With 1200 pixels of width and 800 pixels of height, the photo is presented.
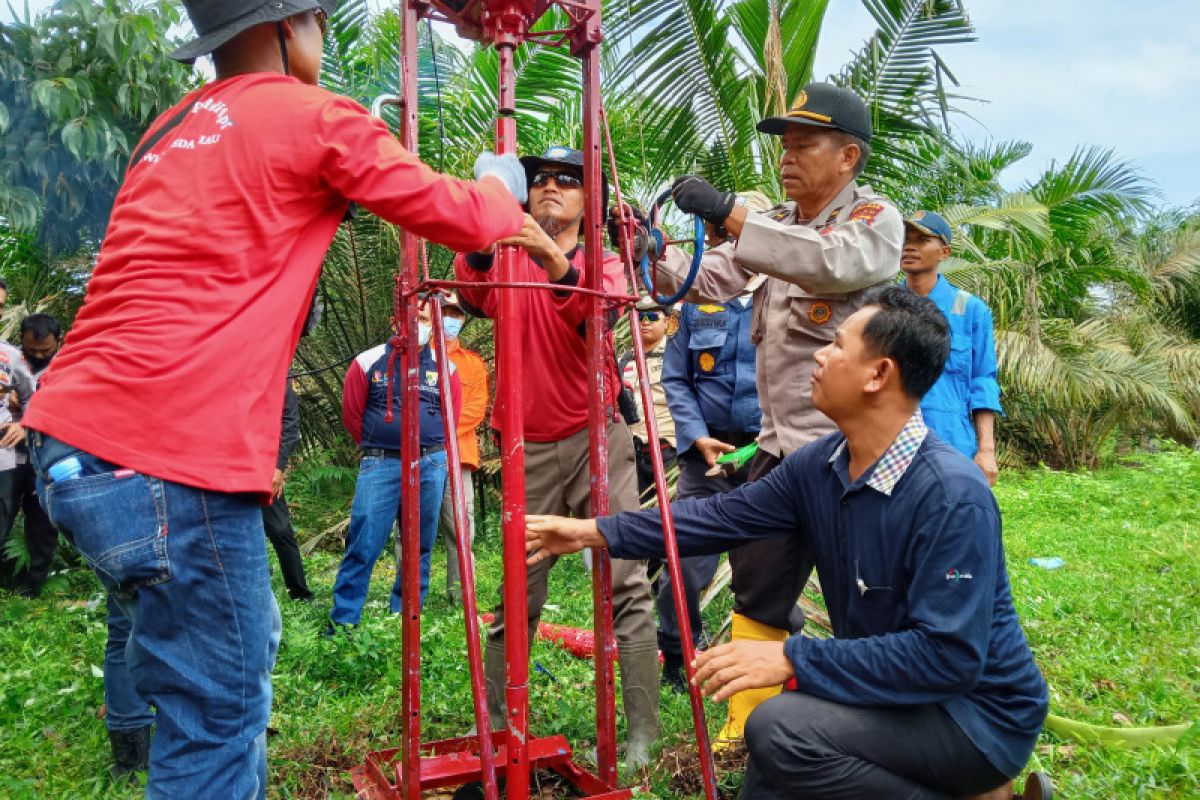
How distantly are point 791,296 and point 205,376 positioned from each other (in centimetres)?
185

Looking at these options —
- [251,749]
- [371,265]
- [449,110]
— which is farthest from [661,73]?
[251,749]

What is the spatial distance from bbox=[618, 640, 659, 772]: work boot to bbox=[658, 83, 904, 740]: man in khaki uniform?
27 centimetres

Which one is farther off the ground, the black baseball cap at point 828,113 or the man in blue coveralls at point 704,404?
the black baseball cap at point 828,113

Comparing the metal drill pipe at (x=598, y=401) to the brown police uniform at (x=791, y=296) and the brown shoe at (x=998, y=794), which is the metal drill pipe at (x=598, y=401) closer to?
the brown police uniform at (x=791, y=296)

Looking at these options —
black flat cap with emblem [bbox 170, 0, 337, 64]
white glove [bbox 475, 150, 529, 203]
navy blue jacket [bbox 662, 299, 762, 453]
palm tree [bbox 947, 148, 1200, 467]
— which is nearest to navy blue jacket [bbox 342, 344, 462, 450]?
navy blue jacket [bbox 662, 299, 762, 453]

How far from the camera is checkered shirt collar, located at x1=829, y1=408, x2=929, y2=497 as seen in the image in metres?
2.29

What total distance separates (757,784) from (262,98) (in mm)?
1925

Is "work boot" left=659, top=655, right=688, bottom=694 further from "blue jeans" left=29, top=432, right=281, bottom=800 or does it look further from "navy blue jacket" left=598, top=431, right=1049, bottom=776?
"blue jeans" left=29, top=432, right=281, bottom=800

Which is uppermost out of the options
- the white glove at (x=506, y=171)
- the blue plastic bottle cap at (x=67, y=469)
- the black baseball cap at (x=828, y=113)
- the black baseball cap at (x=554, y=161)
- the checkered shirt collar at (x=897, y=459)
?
the black baseball cap at (x=828, y=113)

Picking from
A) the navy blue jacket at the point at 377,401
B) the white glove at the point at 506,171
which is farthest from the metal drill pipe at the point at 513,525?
the navy blue jacket at the point at 377,401

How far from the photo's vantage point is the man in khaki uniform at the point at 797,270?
2762 millimetres

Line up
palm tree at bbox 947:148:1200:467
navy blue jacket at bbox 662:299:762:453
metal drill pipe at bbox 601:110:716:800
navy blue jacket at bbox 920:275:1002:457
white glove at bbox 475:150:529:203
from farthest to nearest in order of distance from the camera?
palm tree at bbox 947:148:1200:467
navy blue jacket at bbox 662:299:762:453
navy blue jacket at bbox 920:275:1002:457
metal drill pipe at bbox 601:110:716:800
white glove at bbox 475:150:529:203

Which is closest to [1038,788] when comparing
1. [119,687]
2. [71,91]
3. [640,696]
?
[640,696]

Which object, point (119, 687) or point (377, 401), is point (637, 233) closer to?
point (119, 687)
